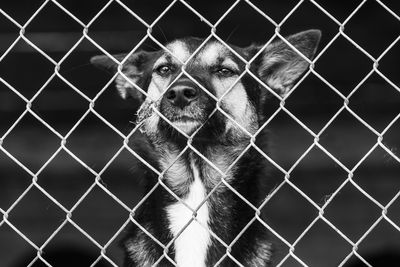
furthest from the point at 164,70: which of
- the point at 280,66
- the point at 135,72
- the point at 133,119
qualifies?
the point at 133,119

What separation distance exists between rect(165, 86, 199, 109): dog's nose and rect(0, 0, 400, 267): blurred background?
358 cm

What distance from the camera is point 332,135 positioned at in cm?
1004

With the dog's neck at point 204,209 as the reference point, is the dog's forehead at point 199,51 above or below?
above

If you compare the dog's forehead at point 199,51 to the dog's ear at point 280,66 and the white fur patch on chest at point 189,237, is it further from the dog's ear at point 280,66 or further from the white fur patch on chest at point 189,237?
the white fur patch on chest at point 189,237

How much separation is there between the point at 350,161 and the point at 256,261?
243 inches

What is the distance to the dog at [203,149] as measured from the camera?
3.88 m

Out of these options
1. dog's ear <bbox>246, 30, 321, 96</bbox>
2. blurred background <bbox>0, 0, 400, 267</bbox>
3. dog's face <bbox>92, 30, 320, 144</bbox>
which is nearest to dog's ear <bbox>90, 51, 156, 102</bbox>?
dog's face <bbox>92, 30, 320, 144</bbox>

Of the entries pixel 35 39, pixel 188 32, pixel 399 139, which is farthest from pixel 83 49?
pixel 399 139

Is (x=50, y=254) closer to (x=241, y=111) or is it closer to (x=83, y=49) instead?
(x=83, y=49)

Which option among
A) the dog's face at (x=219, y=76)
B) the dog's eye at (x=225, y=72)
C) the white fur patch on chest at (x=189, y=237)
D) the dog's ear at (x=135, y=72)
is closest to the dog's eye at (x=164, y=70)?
the dog's face at (x=219, y=76)

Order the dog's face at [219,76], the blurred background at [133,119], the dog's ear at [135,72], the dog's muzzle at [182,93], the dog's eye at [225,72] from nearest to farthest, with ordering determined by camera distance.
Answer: the dog's muzzle at [182,93]
the dog's face at [219,76]
the dog's eye at [225,72]
the dog's ear at [135,72]
the blurred background at [133,119]

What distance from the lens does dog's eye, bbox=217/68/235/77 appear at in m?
4.49

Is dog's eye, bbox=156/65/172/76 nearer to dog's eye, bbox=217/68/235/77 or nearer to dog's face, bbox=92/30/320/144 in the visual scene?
dog's face, bbox=92/30/320/144

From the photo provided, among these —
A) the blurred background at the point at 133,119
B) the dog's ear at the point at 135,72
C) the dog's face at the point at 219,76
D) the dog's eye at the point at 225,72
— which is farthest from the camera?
the blurred background at the point at 133,119
